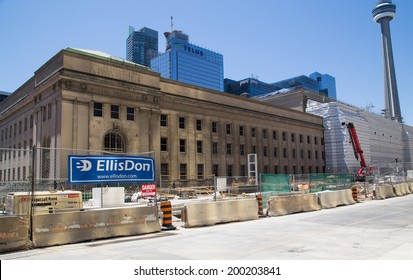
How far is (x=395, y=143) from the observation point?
9306cm

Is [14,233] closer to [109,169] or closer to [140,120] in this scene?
[109,169]

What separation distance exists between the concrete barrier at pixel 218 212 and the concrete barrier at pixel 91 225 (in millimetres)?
1681

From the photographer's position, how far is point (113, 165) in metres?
14.1

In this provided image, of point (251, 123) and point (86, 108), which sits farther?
point (251, 123)

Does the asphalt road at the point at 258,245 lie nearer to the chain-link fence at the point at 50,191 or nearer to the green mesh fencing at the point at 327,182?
the chain-link fence at the point at 50,191

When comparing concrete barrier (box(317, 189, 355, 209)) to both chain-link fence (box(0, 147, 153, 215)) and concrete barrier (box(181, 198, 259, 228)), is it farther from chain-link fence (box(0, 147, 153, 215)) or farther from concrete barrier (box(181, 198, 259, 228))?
chain-link fence (box(0, 147, 153, 215))

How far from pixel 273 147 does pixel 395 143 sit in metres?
51.6

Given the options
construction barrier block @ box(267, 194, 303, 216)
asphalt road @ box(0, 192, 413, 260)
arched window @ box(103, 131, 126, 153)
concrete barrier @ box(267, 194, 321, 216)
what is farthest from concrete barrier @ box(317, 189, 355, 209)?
arched window @ box(103, 131, 126, 153)

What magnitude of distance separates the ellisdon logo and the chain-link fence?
0.57 meters

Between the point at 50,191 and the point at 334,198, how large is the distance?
58.9ft

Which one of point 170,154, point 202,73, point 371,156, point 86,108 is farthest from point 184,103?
point 202,73

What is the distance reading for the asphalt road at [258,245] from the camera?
8.90m

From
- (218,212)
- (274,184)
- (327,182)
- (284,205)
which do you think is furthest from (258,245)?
(327,182)

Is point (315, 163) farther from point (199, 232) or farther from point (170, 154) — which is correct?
point (199, 232)
